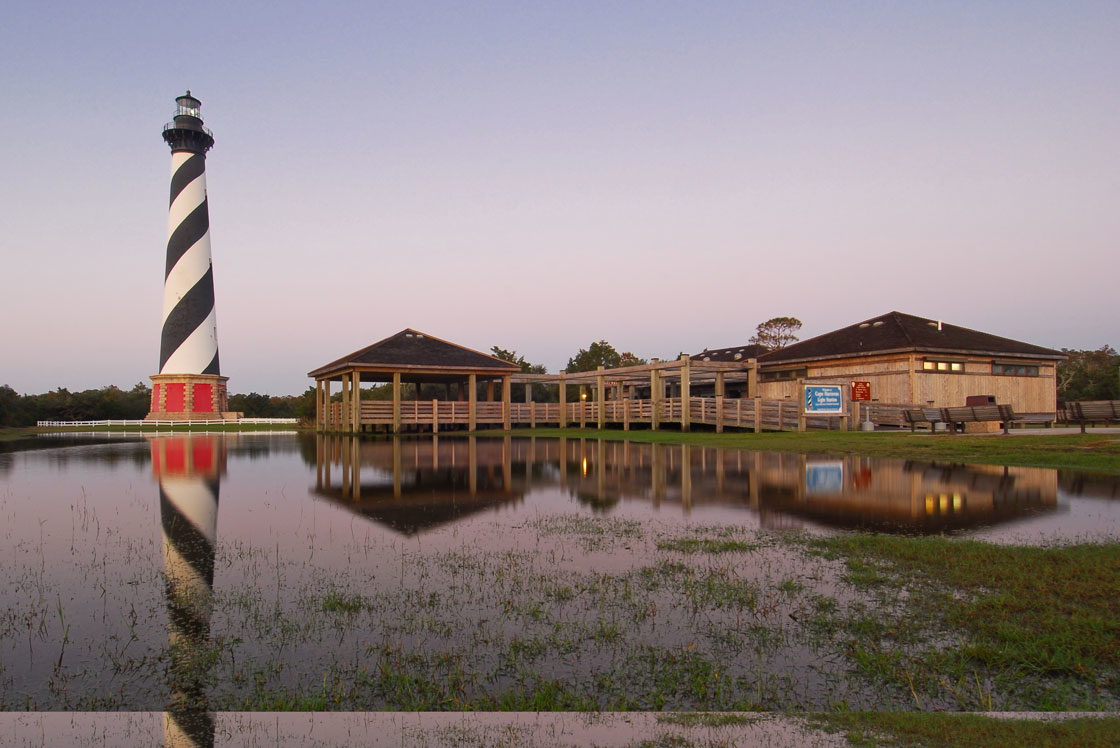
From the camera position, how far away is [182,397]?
46.8m

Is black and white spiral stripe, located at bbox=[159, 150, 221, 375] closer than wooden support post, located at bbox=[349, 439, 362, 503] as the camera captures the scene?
No

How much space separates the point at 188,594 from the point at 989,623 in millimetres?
6520

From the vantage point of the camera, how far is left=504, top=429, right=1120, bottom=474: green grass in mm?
15844

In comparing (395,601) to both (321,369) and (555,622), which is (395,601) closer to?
(555,622)

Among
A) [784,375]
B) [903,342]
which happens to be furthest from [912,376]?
[784,375]

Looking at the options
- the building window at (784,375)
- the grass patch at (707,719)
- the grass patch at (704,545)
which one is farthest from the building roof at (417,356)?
the grass patch at (707,719)

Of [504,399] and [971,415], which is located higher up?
[504,399]

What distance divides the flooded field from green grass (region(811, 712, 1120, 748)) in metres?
0.31

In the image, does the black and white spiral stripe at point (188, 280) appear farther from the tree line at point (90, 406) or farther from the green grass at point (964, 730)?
the green grass at point (964, 730)

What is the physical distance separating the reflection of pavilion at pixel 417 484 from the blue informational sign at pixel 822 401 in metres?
12.1

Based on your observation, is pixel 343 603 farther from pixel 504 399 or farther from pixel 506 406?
pixel 504 399

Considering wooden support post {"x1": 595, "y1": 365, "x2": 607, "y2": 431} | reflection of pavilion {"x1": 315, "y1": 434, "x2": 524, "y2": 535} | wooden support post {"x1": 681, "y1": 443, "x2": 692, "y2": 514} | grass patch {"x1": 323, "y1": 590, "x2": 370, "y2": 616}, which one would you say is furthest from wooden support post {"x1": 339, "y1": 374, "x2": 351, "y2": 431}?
grass patch {"x1": 323, "y1": 590, "x2": 370, "y2": 616}

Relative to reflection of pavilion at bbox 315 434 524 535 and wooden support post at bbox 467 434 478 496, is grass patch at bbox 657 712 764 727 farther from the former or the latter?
wooden support post at bbox 467 434 478 496

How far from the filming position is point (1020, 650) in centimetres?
460
